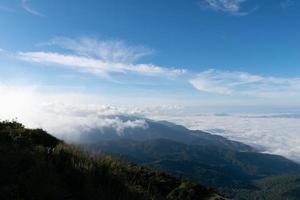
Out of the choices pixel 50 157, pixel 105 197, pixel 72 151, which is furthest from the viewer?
pixel 72 151

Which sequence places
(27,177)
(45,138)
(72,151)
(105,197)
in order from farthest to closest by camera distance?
(45,138) < (72,151) < (105,197) < (27,177)

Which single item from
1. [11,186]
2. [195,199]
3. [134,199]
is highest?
[11,186]

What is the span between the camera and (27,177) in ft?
29.1

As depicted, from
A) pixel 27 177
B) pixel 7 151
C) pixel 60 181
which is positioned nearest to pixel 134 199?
pixel 60 181

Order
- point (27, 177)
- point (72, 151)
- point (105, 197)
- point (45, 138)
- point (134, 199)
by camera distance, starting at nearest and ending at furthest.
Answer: point (27, 177) < point (105, 197) < point (134, 199) < point (72, 151) < point (45, 138)

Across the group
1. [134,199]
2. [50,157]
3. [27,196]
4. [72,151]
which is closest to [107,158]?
[72,151]

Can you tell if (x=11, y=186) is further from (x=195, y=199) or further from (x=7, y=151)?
(x=195, y=199)

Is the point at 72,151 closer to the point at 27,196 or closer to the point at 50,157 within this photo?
the point at 50,157

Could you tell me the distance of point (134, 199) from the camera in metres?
10.3

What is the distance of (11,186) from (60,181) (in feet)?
5.62

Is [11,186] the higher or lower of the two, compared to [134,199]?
higher

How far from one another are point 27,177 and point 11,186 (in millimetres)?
729

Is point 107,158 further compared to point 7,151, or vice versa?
point 107,158

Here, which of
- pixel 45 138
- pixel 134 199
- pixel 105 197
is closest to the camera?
pixel 105 197
